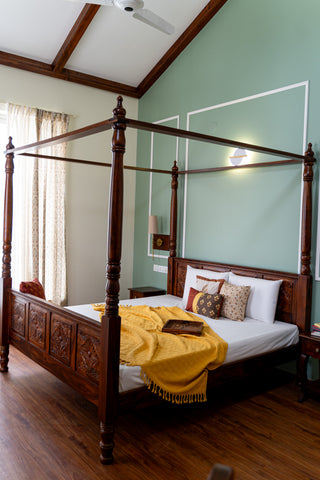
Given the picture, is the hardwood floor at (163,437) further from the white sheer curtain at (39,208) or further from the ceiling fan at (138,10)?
the ceiling fan at (138,10)

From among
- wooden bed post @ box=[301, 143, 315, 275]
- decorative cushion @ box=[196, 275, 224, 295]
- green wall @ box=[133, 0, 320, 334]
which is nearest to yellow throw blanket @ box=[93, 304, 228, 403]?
decorative cushion @ box=[196, 275, 224, 295]

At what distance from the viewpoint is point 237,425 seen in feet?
10.1

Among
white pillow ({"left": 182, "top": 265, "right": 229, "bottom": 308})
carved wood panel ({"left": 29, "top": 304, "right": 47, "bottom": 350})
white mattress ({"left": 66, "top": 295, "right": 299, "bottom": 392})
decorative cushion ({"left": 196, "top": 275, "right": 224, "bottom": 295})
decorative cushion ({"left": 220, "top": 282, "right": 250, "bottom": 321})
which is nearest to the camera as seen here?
white mattress ({"left": 66, "top": 295, "right": 299, "bottom": 392})

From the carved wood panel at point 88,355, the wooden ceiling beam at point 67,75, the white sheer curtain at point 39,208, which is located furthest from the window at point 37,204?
the carved wood panel at point 88,355

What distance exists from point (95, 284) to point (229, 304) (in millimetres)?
2379

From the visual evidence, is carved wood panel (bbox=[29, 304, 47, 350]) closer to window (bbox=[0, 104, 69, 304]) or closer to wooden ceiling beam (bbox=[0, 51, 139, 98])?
window (bbox=[0, 104, 69, 304])

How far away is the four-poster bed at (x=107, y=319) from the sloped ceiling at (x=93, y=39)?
1.60 metres

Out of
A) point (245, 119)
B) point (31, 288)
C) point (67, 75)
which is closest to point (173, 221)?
point (245, 119)

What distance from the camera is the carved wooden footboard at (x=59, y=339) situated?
9.27ft

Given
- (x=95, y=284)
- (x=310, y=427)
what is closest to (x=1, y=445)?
(x=310, y=427)

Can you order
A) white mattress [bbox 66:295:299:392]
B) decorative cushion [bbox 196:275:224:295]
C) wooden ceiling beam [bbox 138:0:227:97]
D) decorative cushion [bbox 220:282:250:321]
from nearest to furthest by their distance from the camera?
white mattress [bbox 66:295:299:392]
decorative cushion [bbox 220:282:250:321]
decorative cushion [bbox 196:275:224:295]
wooden ceiling beam [bbox 138:0:227:97]

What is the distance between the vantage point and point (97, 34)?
4.93 meters

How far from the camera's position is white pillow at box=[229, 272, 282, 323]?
12.8 ft

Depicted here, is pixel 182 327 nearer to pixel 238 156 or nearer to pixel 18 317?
pixel 18 317
